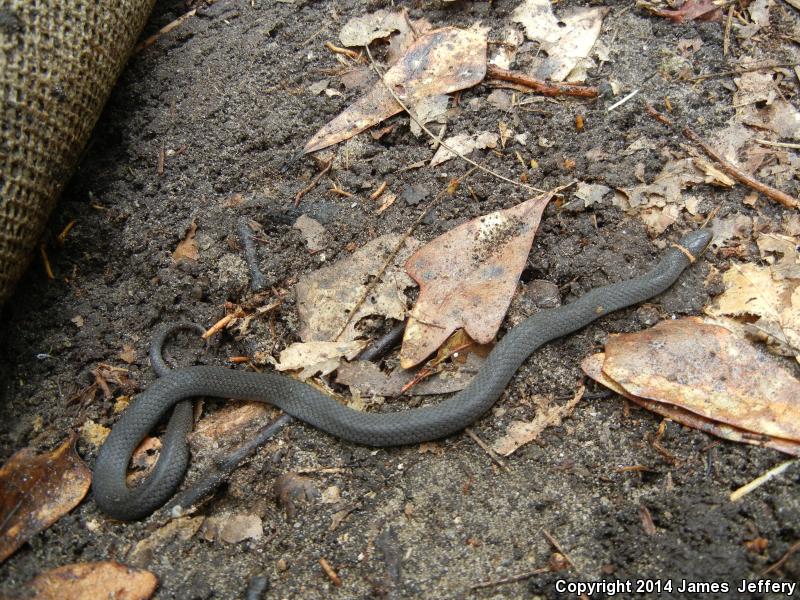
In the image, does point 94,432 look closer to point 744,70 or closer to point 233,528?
point 233,528

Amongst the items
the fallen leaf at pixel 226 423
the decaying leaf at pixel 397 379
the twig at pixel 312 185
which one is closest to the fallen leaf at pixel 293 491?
the fallen leaf at pixel 226 423

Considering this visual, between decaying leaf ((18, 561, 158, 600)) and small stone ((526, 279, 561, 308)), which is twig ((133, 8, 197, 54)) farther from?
decaying leaf ((18, 561, 158, 600))

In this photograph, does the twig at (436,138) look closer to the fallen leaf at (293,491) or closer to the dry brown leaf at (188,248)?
the dry brown leaf at (188,248)

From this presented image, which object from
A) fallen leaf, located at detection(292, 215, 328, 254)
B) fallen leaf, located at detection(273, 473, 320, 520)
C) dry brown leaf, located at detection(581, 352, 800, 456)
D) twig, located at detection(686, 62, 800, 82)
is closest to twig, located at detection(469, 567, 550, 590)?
fallen leaf, located at detection(273, 473, 320, 520)

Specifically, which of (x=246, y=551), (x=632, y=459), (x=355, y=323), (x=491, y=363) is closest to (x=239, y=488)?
(x=246, y=551)

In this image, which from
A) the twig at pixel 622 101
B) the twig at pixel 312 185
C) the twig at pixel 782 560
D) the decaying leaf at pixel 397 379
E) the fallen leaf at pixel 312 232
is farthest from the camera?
the twig at pixel 622 101

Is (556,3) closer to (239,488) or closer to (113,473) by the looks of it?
(239,488)
